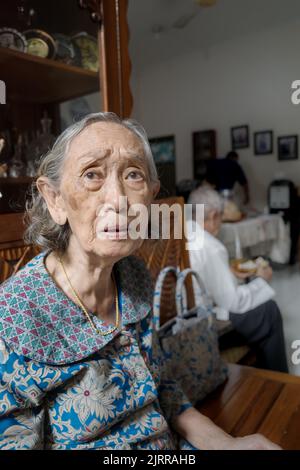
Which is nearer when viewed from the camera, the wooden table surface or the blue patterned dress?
the blue patterned dress

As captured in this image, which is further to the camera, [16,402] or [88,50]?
[88,50]

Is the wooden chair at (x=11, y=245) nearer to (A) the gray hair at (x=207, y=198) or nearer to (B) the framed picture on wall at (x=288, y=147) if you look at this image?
(A) the gray hair at (x=207, y=198)

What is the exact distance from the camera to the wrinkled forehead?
0.48 metres

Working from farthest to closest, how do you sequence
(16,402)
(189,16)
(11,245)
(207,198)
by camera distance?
1. (207,198)
2. (189,16)
3. (11,245)
4. (16,402)

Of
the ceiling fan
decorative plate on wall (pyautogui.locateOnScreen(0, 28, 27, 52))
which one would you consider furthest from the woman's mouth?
the ceiling fan

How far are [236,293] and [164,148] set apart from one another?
0.51 metres

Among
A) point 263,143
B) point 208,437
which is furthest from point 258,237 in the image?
point 208,437

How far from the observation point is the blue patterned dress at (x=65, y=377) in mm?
444

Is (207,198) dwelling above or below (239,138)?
below

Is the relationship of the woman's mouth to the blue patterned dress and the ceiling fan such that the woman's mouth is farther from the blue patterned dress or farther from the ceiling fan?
Result: the ceiling fan

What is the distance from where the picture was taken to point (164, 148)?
2.86 feet

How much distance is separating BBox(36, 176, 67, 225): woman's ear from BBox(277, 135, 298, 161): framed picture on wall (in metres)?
0.55

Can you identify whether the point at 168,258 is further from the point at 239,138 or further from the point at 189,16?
A: the point at 189,16
